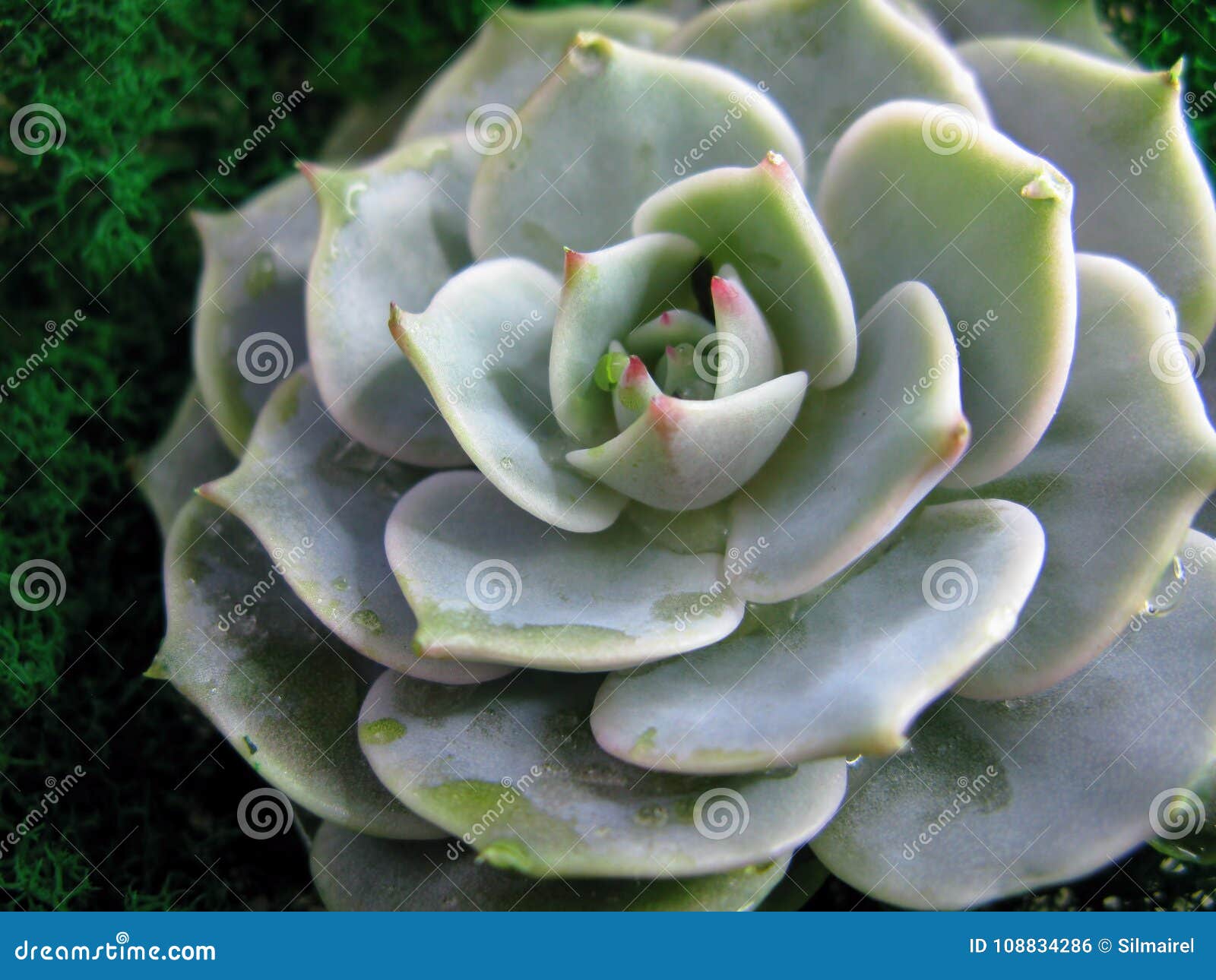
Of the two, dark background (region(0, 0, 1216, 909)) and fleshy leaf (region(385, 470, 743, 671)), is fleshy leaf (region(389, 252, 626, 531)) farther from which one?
→ dark background (region(0, 0, 1216, 909))

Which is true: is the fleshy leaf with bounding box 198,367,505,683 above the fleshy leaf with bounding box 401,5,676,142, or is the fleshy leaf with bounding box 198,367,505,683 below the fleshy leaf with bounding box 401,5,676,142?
below

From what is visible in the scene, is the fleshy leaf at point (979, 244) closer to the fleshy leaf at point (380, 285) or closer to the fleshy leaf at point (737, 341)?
the fleshy leaf at point (737, 341)

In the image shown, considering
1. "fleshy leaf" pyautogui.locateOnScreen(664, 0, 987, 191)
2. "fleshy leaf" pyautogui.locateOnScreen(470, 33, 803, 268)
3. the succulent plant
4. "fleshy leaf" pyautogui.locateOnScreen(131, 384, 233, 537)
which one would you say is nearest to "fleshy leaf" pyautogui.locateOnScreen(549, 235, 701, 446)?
the succulent plant

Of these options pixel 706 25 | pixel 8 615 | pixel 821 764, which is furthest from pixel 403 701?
pixel 706 25

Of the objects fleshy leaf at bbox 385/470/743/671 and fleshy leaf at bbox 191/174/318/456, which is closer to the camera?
fleshy leaf at bbox 385/470/743/671

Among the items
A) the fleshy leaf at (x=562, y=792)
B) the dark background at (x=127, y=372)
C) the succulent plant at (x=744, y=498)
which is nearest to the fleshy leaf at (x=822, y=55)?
the succulent plant at (x=744, y=498)

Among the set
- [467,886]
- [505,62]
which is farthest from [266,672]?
[505,62]
